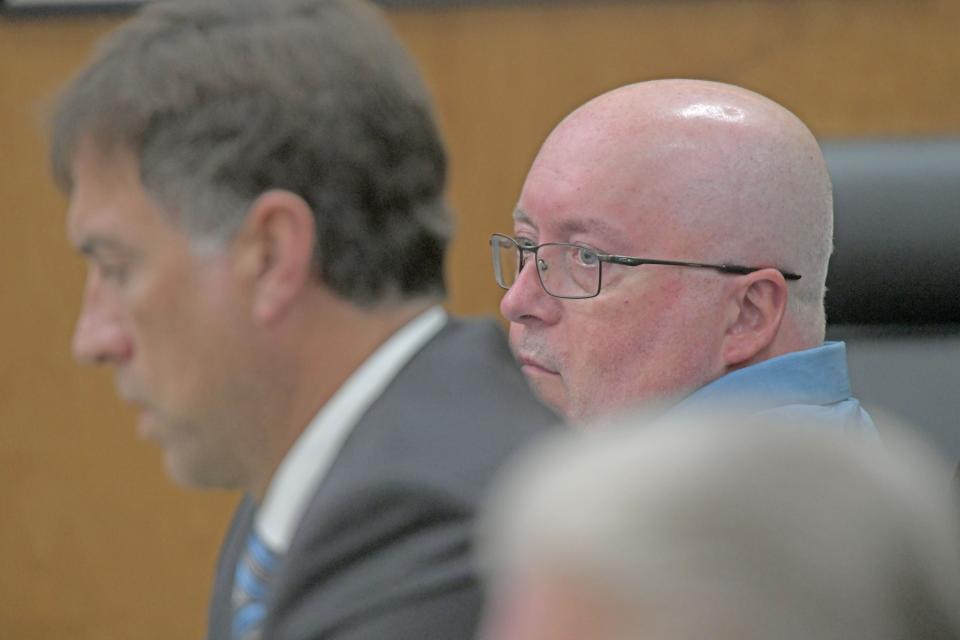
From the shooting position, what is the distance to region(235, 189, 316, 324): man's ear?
3.28 ft

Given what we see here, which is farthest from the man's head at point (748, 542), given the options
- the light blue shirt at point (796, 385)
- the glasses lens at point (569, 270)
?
the glasses lens at point (569, 270)

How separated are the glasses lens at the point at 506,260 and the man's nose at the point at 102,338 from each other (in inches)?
20.2

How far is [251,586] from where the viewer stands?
1.05 meters

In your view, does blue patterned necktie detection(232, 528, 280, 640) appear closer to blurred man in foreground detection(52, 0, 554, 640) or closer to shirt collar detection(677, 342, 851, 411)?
blurred man in foreground detection(52, 0, 554, 640)

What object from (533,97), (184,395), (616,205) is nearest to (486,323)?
(184,395)

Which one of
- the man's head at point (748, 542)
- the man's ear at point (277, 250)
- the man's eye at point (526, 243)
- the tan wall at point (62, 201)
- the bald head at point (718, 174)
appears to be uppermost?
the man's head at point (748, 542)

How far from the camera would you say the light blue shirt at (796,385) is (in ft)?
4.24

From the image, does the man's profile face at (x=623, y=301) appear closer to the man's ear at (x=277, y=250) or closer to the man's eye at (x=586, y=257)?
the man's eye at (x=586, y=257)

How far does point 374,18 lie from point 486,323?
231 mm

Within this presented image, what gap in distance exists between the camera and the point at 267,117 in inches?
38.7

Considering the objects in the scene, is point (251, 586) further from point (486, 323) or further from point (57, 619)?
point (57, 619)

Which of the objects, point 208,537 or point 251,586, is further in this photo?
point 208,537

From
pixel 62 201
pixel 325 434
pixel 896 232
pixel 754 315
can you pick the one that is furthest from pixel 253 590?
pixel 62 201

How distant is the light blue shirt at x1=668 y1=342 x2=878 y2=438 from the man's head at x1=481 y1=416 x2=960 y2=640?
0.77m
